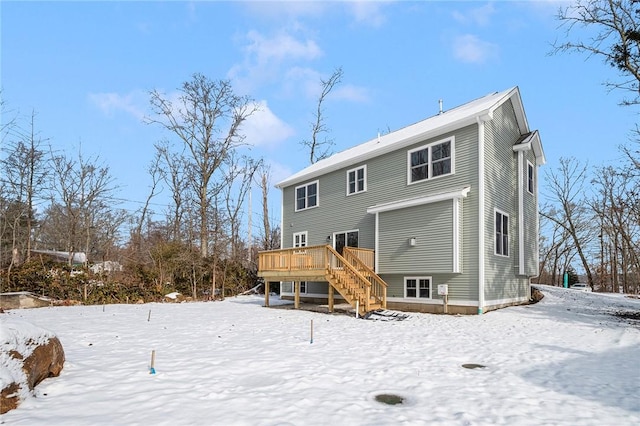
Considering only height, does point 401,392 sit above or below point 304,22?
below

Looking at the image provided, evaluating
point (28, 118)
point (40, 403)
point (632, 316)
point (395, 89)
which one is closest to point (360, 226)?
point (395, 89)

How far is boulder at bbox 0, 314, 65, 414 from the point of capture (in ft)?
14.7

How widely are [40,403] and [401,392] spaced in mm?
4348

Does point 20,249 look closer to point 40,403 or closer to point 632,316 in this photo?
point 40,403

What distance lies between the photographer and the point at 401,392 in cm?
534

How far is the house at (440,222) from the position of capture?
13180 mm

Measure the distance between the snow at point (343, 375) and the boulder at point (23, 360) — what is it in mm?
121

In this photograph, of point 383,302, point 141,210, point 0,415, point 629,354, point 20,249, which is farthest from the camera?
point 141,210

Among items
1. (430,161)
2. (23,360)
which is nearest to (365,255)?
(430,161)

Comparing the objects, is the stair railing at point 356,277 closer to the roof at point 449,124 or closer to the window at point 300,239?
the roof at point 449,124

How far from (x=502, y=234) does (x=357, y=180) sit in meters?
6.08

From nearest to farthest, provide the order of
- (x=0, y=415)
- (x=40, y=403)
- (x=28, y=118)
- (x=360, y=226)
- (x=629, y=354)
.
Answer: (x=0, y=415), (x=40, y=403), (x=629, y=354), (x=360, y=226), (x=28, y=118)

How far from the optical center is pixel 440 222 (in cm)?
1348

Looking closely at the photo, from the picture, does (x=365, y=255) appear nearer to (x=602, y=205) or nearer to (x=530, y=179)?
(x=530, y=179)
